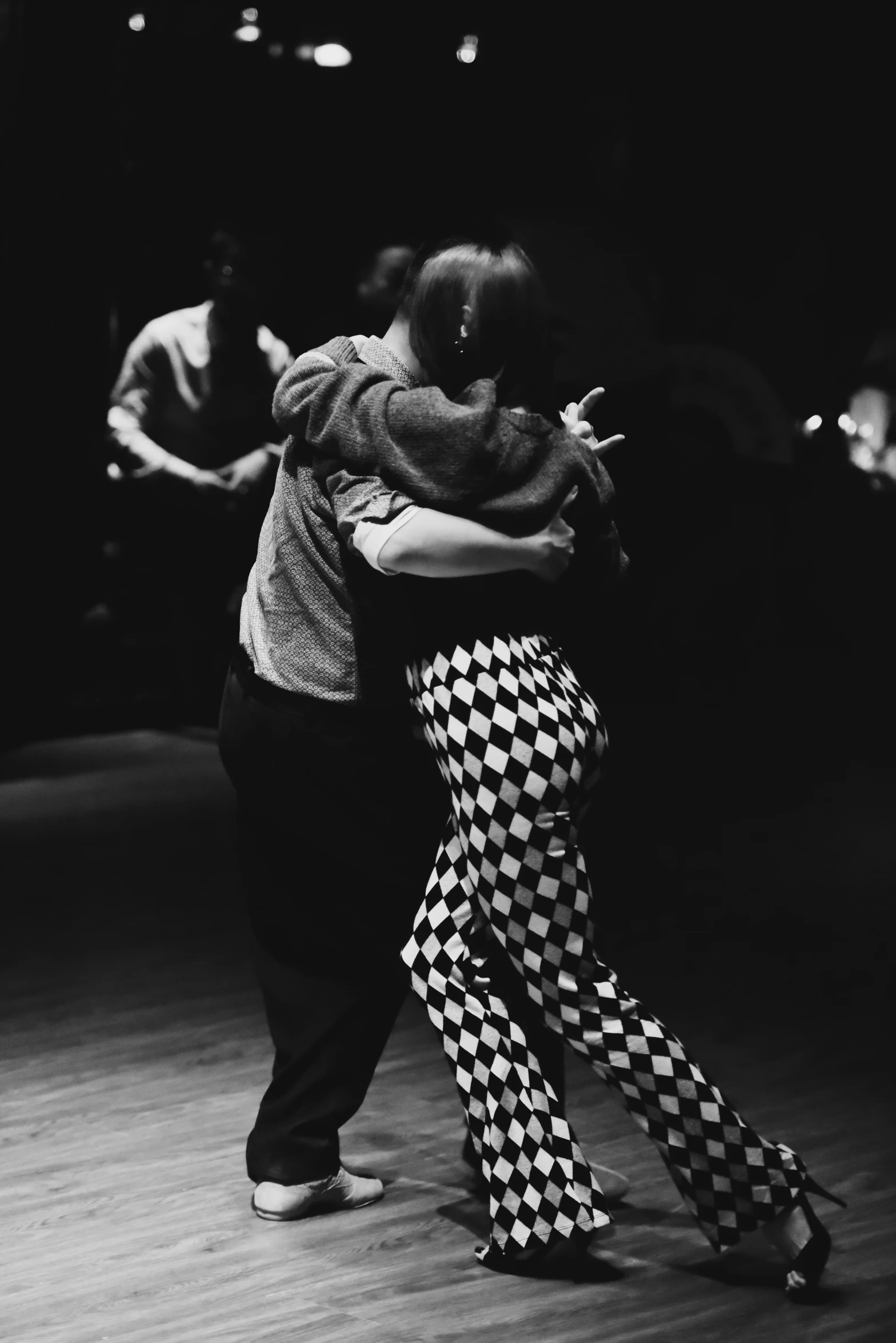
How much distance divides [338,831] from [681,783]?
3243 mm

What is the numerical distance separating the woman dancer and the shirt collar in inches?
1.2

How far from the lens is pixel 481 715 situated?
217 centimetres

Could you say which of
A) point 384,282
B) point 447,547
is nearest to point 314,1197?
point 447,547

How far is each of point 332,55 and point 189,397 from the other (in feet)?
10.8

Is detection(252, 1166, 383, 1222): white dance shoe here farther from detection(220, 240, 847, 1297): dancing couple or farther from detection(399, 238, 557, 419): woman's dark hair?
detection(399, 238, 557, 419): woman's dark hair

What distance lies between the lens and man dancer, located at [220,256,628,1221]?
231 centimetres

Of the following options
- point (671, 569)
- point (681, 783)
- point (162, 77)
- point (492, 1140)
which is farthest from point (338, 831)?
point (162, 77)

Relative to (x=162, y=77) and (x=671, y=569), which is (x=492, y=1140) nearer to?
(x=671, y=569)

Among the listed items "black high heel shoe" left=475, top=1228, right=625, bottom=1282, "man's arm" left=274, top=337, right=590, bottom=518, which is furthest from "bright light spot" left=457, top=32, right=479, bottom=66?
"black high heel shoe" left=475, top=1228, right=625, bottom=1282

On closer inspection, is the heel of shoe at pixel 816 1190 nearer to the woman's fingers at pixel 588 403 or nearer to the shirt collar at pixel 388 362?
the woman's fingers at pixel 588 403

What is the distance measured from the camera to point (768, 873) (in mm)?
4496

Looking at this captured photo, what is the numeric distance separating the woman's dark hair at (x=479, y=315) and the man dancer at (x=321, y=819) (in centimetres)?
7

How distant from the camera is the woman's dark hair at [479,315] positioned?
217 cm

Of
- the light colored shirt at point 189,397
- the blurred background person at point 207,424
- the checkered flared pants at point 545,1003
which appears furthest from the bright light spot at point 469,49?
the checkered flared pants at point 545,1003
